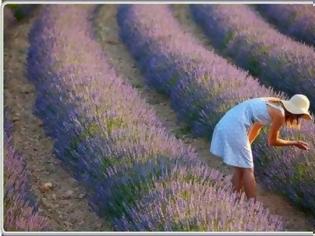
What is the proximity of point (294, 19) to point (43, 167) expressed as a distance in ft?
6.24

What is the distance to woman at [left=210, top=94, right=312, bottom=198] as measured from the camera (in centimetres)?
326

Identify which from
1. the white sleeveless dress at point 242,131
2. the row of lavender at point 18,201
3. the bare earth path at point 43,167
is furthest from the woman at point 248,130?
the row of lavender at point 18,201

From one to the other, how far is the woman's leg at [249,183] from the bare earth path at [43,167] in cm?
68

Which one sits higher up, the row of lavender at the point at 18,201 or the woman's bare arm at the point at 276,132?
the woman's bare arm at the point at 276,132

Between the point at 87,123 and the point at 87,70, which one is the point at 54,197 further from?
the point at 87,70

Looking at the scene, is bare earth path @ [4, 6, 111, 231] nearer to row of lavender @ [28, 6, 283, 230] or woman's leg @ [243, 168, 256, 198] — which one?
row of lavender @ [28, 6, 283, 230]

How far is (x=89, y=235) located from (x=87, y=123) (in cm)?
93

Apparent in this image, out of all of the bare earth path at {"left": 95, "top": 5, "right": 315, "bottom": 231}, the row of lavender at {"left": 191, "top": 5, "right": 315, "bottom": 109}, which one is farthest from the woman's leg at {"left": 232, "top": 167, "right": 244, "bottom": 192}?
the row of lavender at {"left": 191, "top": 5, "right": 315, "bottom": 109}

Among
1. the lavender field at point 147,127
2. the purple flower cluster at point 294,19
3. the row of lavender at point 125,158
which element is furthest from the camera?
the purple flower cluster at point 294,19

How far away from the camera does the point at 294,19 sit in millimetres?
4672

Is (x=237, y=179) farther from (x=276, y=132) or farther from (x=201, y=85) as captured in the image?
(x=201, y=85)

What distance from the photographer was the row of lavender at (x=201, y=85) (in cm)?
350

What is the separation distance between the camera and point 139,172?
10.8 feet

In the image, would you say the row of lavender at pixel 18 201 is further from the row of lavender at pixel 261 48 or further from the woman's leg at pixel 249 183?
the row of lavender at pixel 261 48
